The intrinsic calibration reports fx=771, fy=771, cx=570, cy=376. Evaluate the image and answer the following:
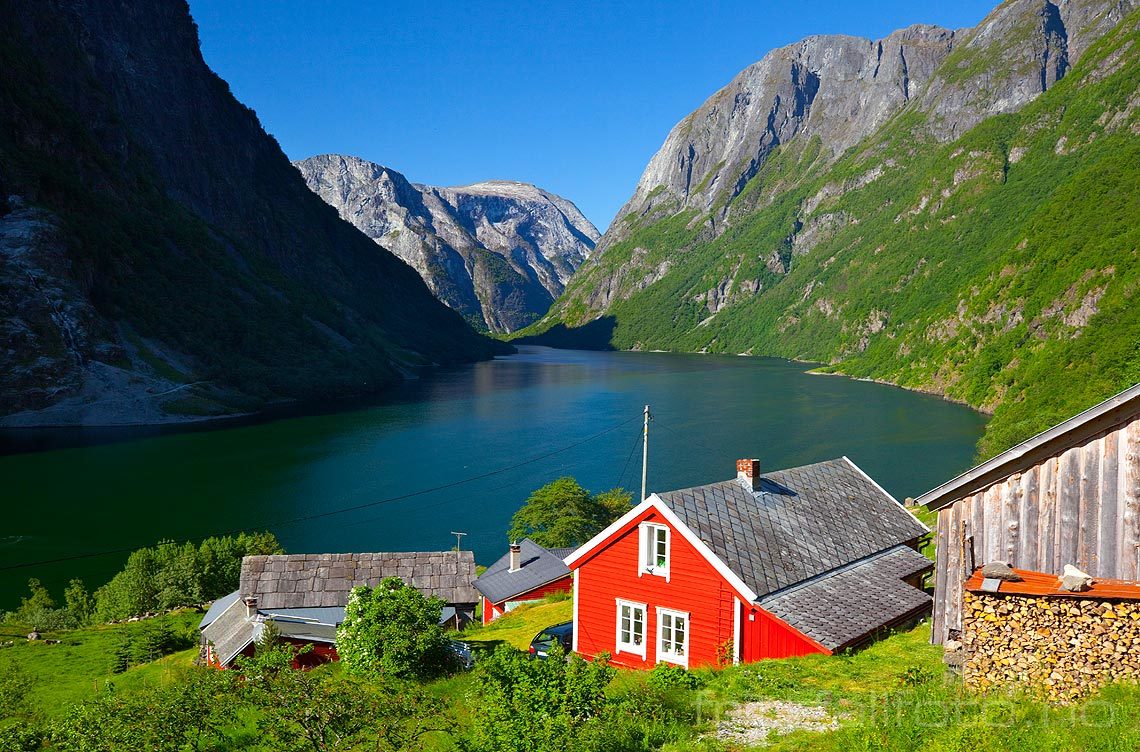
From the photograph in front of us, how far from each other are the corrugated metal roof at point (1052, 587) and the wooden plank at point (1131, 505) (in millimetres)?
227

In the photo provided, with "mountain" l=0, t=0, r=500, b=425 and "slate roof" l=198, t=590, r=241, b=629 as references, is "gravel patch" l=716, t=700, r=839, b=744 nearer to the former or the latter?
"slate roof" l=198, t=590, r=241, b=629

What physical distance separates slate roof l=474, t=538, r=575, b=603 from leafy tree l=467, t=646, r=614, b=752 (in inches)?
826

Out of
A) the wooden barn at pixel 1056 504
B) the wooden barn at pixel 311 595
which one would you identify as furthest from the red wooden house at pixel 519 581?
the wooden barn at pixel 1056 504

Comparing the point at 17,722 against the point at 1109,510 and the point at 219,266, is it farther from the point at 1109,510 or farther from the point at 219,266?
the point at 219,266

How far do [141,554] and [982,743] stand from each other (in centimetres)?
4456

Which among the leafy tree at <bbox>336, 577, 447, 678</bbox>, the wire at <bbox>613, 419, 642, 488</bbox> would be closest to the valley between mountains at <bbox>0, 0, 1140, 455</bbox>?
the wire at <bbox>613, 419, 642, 488</bbox>

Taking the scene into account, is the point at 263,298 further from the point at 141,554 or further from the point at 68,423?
the point at 141,554

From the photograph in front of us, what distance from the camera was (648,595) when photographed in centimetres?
2014

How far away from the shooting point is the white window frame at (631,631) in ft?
66.2

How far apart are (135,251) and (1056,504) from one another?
494ft

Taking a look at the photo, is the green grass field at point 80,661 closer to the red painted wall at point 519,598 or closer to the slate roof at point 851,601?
the red painted wall at point 519,598

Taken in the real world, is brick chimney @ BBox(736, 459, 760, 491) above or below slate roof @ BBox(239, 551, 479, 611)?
above

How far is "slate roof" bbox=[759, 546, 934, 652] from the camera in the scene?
58.3 ft

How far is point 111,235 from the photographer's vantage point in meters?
131
